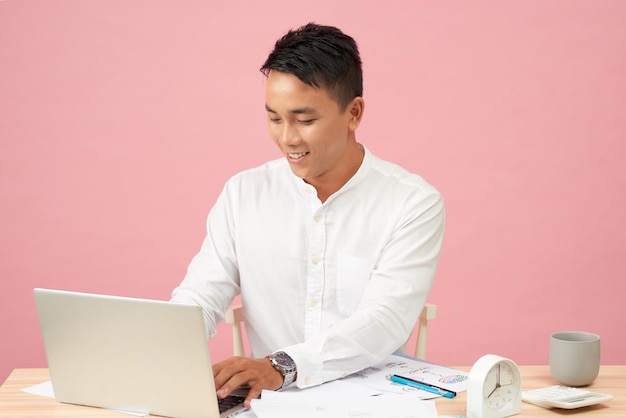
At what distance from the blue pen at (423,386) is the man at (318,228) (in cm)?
11

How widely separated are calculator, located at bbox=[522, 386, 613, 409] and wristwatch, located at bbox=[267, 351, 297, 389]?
472mm

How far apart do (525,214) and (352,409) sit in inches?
95.2

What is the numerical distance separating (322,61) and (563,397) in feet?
3.17

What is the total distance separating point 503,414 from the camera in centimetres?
176

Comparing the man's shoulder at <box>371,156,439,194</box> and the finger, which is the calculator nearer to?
the finger

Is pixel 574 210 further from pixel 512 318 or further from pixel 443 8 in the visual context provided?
pixel 443 8

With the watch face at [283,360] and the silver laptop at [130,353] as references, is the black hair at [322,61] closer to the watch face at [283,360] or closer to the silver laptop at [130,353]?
the watch face at [283,360]

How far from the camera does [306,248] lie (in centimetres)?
246

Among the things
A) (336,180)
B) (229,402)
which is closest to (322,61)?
(336,180)

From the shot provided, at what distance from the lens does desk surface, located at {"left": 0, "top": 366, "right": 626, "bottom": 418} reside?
178 centimetres

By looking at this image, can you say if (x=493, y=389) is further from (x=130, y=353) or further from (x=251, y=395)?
(x=130, y=353)

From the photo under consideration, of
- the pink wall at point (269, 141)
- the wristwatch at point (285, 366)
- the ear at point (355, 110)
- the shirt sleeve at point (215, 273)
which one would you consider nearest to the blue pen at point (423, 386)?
the wristwatch at point (285, 366)

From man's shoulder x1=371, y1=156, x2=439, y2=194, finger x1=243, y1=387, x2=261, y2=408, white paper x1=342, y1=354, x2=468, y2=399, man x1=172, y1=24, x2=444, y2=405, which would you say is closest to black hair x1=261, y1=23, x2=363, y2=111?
man x1=172, y1=24, x2=444, y2=405

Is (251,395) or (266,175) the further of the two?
(266,175)
